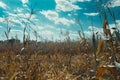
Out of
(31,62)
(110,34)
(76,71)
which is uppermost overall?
(110,34)

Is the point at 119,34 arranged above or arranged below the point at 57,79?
above

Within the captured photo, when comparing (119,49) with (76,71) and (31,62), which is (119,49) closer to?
(31,62)

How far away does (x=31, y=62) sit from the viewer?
4395 mm

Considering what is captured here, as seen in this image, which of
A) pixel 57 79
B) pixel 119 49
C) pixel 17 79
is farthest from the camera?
pixel 57 79

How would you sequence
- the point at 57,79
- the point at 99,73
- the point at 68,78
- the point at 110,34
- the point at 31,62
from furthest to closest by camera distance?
the point at 31,62, the point at 57,79, the point at 68,78, the point at 110,34, the point at 99,73

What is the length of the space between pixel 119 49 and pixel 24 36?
1.56m

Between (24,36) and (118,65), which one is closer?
(118,65)

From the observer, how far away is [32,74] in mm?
3867

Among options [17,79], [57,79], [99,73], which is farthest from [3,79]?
[99,73]

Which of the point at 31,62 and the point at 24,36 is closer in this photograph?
the point at 24,36

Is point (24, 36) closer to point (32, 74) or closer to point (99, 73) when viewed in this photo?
point (32, 74)

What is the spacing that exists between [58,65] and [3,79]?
3750 mm

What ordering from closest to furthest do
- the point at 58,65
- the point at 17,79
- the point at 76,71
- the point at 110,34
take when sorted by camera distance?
the point at 110,34 → the point at 17,79 → the point at 76,71 → the point at 58,65

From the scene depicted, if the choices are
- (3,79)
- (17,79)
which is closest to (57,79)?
(17,79)
